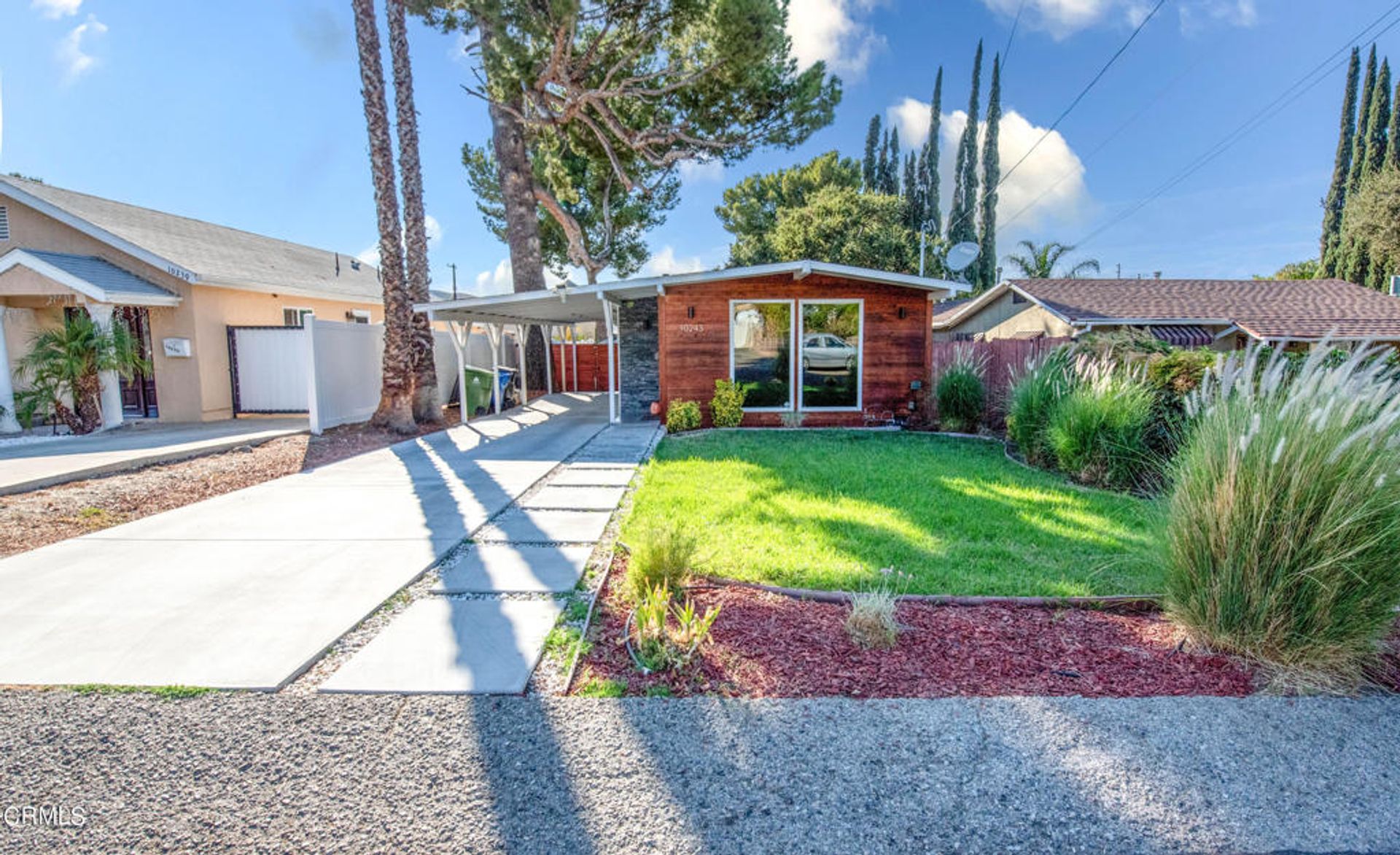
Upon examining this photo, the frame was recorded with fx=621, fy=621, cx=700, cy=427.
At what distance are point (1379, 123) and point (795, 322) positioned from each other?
99.8 feet

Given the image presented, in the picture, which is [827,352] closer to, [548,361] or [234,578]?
[234,578]

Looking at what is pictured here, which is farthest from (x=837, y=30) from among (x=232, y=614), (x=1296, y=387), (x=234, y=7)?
(x=232, y=614)

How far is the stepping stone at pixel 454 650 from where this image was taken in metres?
2.69

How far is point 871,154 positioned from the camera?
35125mm

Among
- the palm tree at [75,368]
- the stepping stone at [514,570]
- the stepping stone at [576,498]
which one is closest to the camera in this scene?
the stepping stone at [514,570]

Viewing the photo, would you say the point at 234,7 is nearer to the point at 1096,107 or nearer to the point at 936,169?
the point at 1096,107

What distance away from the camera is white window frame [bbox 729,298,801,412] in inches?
428

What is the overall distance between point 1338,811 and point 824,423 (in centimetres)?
936

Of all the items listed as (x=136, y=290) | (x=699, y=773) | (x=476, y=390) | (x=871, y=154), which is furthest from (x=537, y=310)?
(x=871, y=154)

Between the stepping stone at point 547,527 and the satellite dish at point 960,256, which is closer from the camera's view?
the stepping stone at point 547,527

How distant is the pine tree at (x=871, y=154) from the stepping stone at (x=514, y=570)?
1380 inches

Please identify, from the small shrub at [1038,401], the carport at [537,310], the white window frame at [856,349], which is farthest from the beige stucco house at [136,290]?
the small shrub at [1038,401]

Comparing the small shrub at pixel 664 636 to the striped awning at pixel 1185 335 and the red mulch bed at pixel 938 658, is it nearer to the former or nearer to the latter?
the red mulch bed at pixel 938 658

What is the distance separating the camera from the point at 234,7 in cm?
1045
